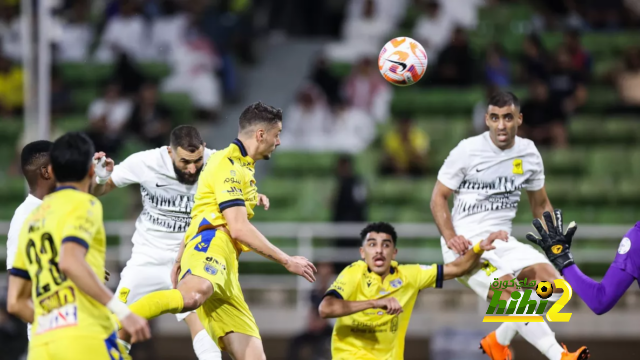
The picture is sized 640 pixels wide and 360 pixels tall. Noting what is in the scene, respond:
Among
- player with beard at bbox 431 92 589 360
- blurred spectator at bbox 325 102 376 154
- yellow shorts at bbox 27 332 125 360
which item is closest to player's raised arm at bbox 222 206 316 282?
yellow shorts at bbox 27 332 125 360

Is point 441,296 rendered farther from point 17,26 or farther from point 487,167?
point 17,26

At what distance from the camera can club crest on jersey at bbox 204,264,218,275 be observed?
6.84m

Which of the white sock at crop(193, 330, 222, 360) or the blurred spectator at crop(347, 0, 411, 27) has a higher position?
the blurred spectator at crop(347, 0, 411, 27)

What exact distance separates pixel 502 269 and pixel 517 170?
928 mm

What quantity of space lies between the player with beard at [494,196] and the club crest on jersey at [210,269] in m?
2.39

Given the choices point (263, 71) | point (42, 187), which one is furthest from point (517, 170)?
point (263, 71)

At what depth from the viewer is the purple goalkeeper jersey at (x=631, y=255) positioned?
6.59 metres

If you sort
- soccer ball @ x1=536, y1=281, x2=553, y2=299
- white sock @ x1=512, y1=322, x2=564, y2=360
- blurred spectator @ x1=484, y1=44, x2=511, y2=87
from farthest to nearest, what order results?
blurred spectator @ x1=484, y1=44, x2=511, y2=87, soccer ball @ x1=536, y1=281, x2=553, y2=299, white sock @ x1=512, y1=322, x2=564, y2=360

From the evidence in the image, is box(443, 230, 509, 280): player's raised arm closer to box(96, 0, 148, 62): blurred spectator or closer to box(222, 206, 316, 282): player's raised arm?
box(222, 206, 316, 282): player's raised arm

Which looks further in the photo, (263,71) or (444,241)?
(263,71)

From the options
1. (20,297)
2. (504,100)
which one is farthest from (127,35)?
(20,297)

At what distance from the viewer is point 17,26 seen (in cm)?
1866

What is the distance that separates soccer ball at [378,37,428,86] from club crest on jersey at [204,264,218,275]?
2.80 meters

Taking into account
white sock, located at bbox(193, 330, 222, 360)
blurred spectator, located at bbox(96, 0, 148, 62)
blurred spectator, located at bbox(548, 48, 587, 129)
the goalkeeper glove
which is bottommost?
white sock, located at bbox(193, 330, 222, 360)
